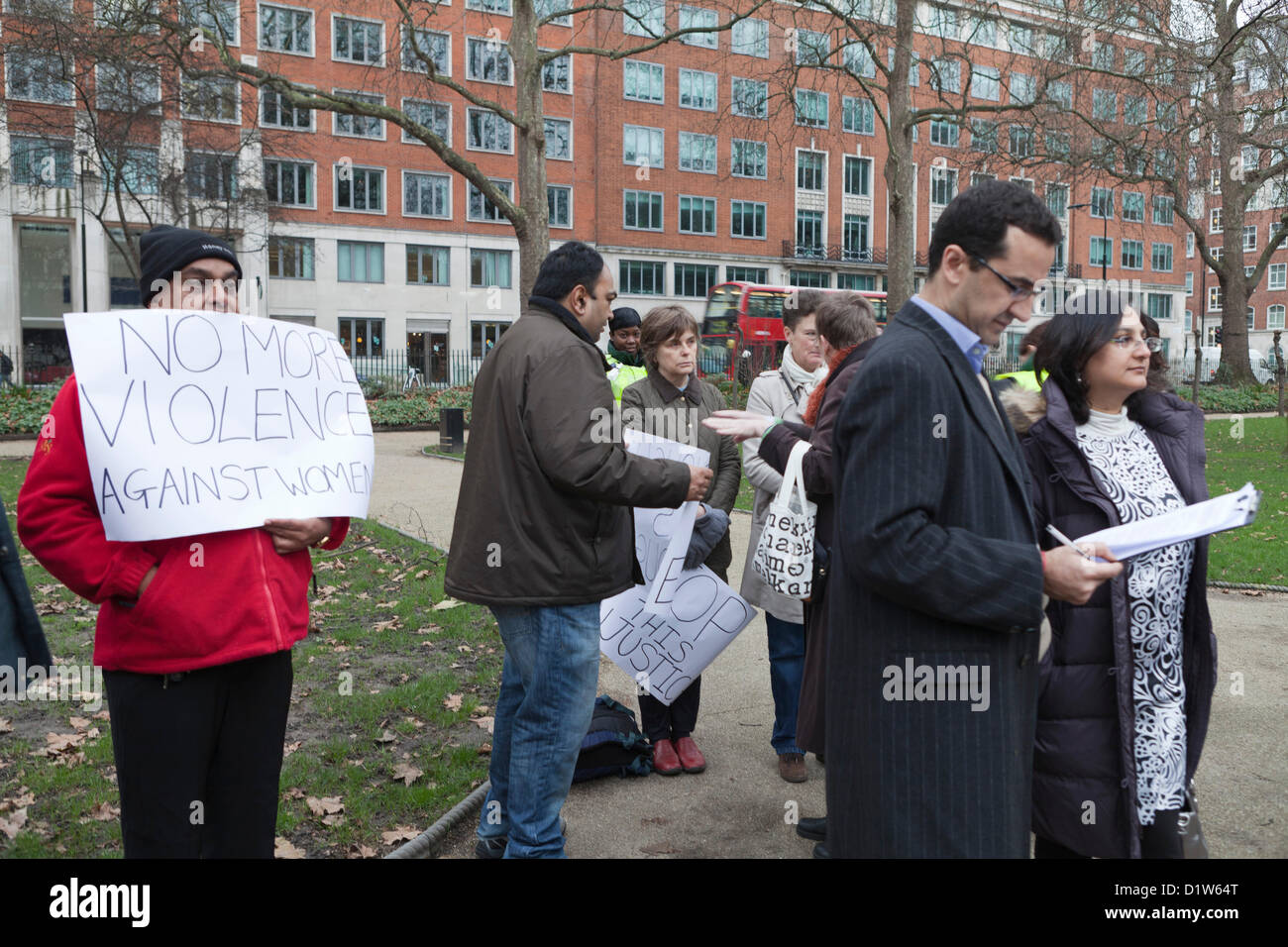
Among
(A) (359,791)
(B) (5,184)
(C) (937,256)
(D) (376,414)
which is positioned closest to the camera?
(C) (937,256)

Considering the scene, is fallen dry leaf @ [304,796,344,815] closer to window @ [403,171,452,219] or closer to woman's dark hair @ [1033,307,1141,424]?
woman's dark hair @ [1033,307,1141,424]

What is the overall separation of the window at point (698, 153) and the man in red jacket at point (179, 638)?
173ft

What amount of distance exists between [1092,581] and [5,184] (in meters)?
46.5

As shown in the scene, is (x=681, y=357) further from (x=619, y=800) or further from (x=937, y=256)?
(x=937, y=256)

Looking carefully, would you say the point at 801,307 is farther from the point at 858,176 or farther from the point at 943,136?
the point at 943,136

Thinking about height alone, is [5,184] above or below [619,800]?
above

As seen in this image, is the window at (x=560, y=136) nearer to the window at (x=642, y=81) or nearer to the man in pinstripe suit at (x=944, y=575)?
the window at (x=642, y=81)

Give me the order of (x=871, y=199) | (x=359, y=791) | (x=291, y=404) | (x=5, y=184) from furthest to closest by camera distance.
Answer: (x=871, y=199)
(x=5, y=184)
(x=359, y=791)
(x=291, y=404)

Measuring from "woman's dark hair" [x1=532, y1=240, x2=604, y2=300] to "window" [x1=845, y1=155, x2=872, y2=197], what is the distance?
58.7 meters

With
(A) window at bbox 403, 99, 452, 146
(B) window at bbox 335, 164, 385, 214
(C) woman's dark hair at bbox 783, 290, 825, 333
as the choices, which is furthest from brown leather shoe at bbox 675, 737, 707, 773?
(B) window at bbox 335, 164, 385, 214

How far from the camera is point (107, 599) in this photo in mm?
2465

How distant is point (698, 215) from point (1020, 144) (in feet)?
98.6

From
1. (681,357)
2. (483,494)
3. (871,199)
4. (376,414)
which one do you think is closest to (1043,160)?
(376,414)

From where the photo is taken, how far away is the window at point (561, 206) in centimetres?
5012
